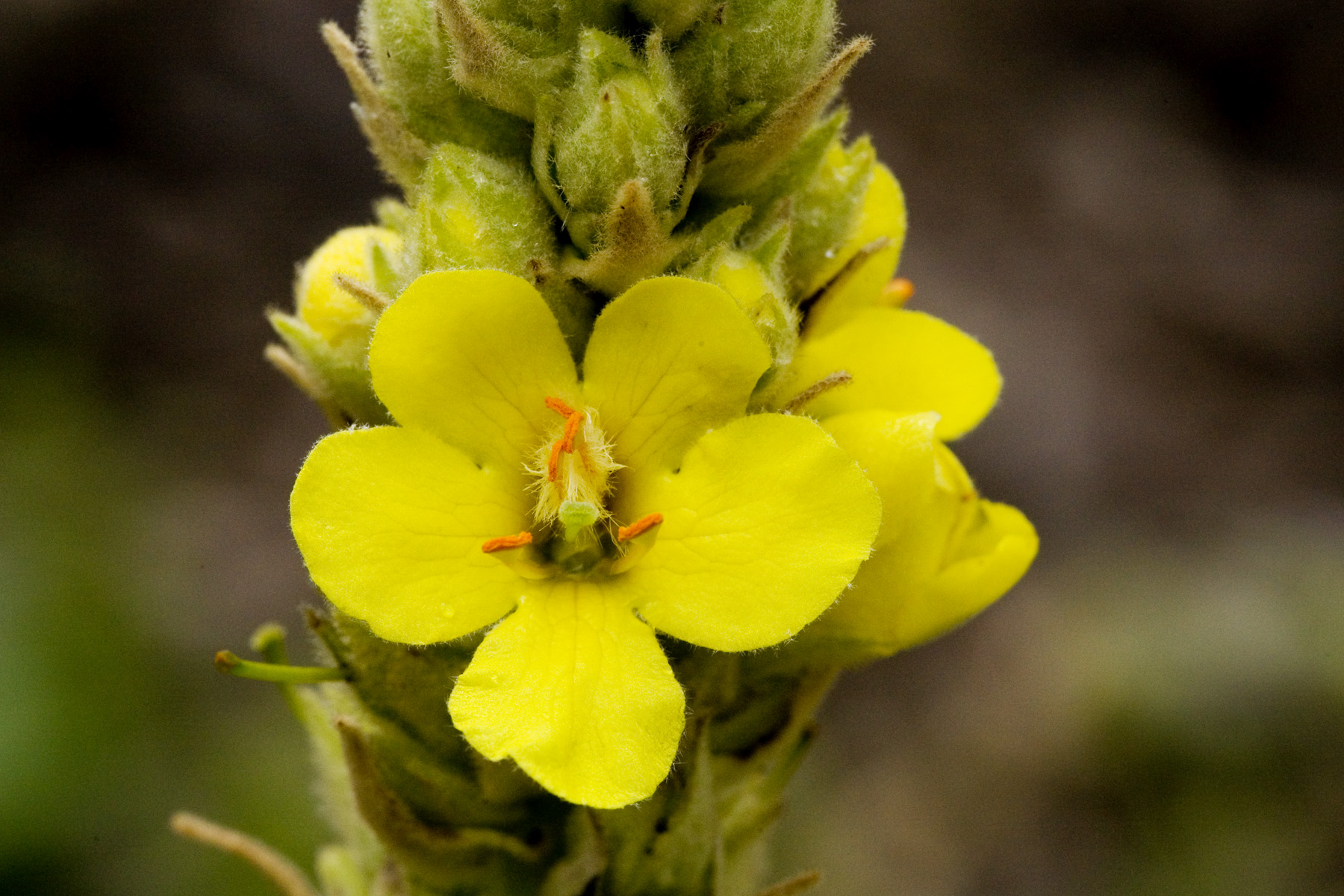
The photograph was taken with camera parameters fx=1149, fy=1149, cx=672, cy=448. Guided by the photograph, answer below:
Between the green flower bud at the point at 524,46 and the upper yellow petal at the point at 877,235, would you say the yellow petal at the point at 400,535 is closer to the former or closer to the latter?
the green flower bud at the point at 524,46

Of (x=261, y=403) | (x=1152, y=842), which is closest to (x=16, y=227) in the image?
(x=261, y=403)

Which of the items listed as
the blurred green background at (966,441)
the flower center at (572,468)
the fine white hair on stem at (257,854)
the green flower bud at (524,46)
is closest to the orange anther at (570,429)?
the flower center at (572,468)

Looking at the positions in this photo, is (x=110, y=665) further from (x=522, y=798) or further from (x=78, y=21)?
(x=78, y=21)

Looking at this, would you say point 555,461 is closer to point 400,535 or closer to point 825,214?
point 400,535

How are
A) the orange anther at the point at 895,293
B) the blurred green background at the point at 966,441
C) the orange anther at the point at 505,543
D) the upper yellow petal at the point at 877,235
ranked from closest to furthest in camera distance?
the orange anther at the point at 505,543 → the upper yellow petal at the point at 877,235 → the orange anther at the point at 895,293 → the blurred green background at the point at 966,441

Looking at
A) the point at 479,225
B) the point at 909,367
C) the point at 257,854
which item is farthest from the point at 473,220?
the point at 257,854

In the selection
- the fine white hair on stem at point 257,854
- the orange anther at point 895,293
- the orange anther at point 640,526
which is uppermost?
the orange anther at point 640,526

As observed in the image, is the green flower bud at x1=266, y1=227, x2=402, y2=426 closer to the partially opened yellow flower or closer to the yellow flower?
the yellow flower

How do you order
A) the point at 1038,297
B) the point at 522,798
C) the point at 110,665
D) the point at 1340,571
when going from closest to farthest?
1. the point at 522,798
2. the point at 110,665
3. the point at 1340,571
4. the point at 1038,297
